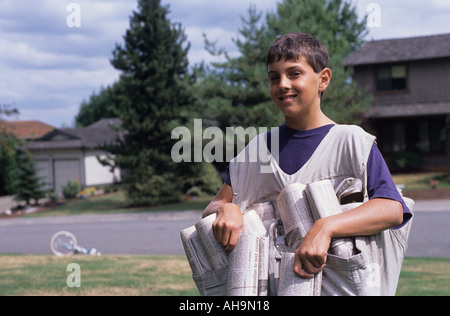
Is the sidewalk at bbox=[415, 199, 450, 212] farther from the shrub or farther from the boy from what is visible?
the shrub

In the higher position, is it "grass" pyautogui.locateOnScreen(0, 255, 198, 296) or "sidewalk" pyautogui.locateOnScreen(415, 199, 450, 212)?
"grass" pyautogui.locateOnScreen(0, 255, 198, 296)

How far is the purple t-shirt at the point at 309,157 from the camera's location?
213cm

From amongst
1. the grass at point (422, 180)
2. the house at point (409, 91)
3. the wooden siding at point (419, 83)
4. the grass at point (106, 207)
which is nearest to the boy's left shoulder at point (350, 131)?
the grass at point (106, 207)

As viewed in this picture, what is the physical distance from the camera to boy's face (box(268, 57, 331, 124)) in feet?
7.37

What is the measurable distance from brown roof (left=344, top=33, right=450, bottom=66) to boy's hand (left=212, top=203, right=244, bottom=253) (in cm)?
2705

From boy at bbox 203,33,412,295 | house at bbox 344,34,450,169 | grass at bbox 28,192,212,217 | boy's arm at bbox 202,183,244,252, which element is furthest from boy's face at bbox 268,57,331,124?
house at bbox 344,34,450,169

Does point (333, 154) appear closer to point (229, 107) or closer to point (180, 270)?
point (180, 270)

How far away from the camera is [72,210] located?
25.7 m

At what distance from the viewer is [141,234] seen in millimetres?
14852

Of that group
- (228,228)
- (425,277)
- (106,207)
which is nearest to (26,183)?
(106,207)

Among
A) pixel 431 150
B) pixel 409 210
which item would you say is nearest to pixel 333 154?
pixel 409 210

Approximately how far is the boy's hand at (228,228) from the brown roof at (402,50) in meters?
27.1

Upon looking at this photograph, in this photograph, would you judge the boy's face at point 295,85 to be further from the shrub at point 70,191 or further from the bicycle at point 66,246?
the shrub at point 70,191
